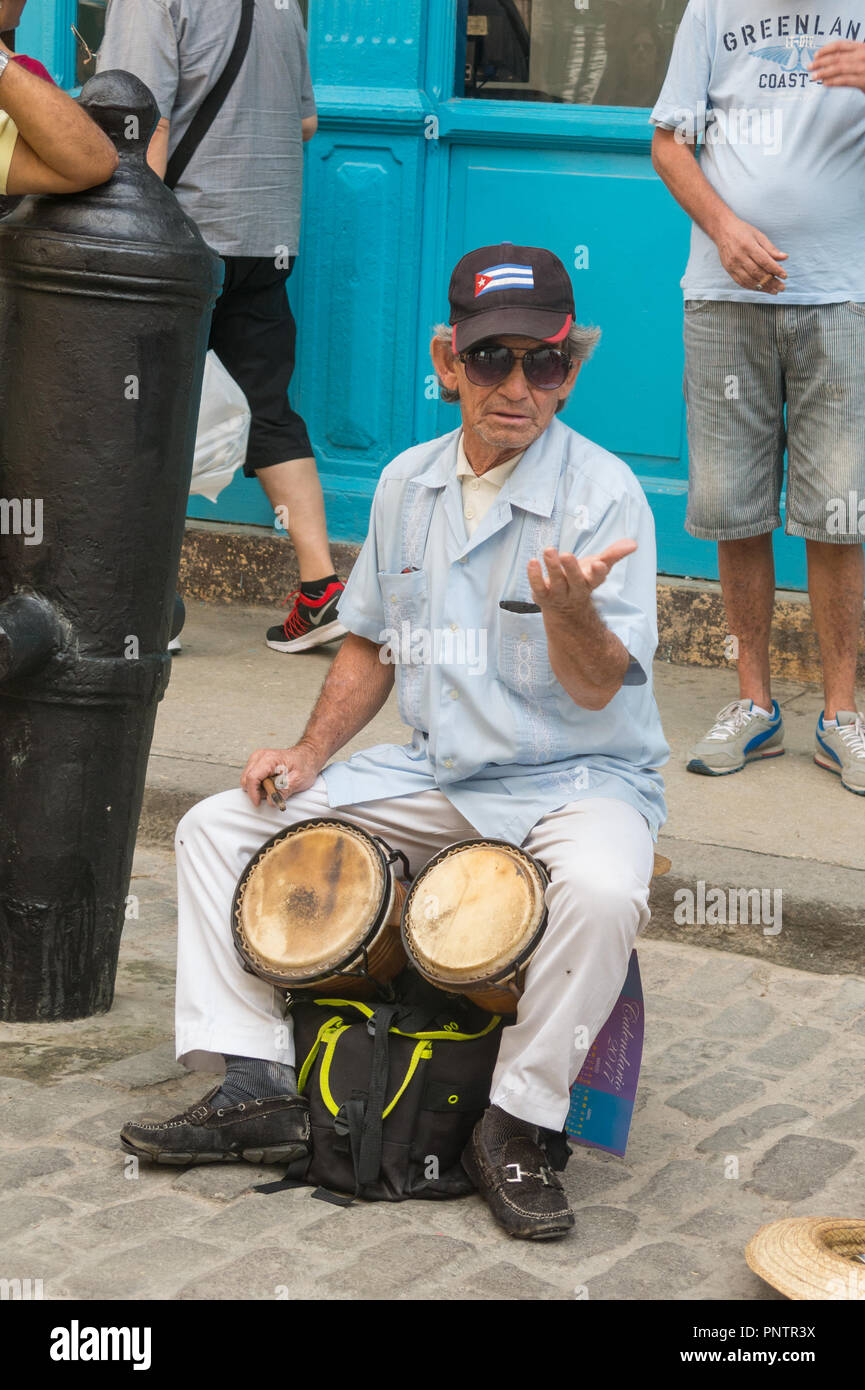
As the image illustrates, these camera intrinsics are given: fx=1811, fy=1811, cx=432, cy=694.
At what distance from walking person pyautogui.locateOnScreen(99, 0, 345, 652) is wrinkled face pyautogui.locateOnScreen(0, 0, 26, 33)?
1.88 m

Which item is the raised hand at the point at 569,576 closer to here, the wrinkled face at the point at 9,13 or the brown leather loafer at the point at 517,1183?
the brown leather loafer at the point at 517,1183

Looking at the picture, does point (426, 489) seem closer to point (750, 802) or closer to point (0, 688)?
point (0, 688)

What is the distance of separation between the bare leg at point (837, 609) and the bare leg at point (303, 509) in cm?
167

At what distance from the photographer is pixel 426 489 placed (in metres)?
3.38

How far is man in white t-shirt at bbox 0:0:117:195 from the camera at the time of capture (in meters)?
3.25

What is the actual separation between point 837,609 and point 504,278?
1.95 metres

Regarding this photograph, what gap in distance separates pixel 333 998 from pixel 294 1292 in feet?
2.08

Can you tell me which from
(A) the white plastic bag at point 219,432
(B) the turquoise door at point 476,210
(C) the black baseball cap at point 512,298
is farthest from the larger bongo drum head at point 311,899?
(B) the turquoise door at point 476,210

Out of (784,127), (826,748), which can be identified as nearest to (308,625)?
(826,748)

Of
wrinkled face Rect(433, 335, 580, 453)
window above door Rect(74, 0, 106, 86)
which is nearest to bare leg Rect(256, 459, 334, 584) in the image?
window above door Rect(74, 0, 106, 86)

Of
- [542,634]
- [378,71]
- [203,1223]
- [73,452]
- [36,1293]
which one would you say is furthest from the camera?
[378,71]

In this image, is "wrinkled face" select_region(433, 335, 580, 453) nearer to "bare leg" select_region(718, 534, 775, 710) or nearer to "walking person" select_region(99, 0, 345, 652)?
"bare leg" select_region(718, 534, 775, 710)

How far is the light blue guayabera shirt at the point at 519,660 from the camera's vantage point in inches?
126
